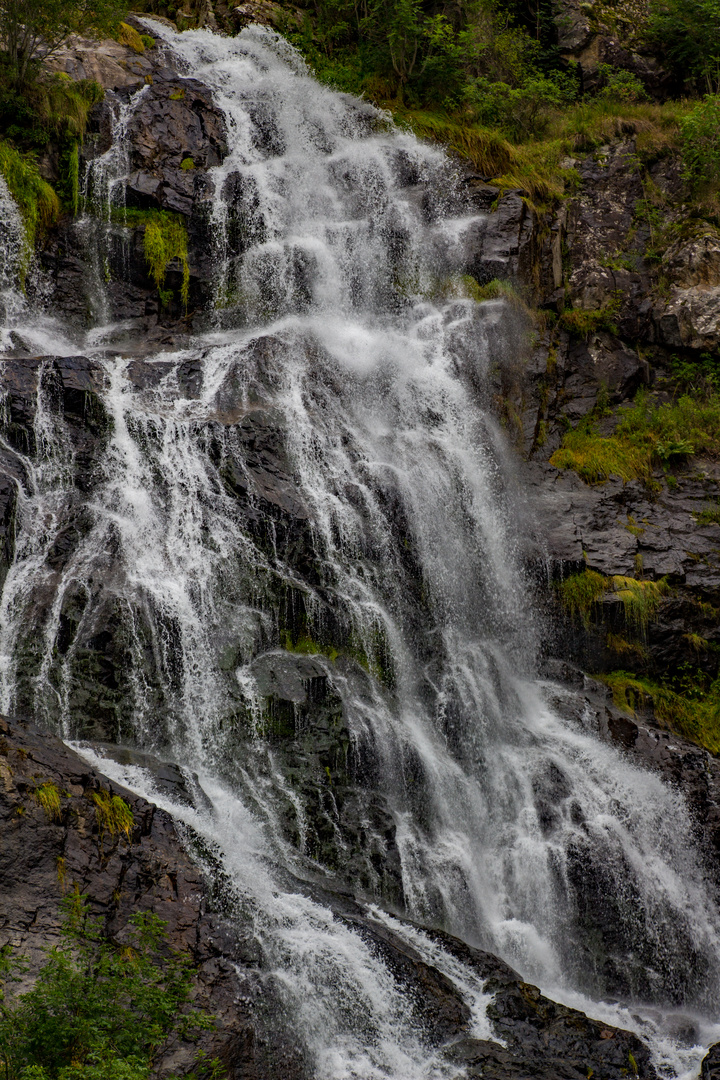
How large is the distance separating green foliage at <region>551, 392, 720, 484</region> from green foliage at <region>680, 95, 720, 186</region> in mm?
6697

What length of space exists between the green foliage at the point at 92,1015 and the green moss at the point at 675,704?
8787 mm

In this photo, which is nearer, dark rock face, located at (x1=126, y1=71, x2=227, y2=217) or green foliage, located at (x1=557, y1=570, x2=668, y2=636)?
green foliage, located at (x1=557, y1=570, x2=668, y2=636)

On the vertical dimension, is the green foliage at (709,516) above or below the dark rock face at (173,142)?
below

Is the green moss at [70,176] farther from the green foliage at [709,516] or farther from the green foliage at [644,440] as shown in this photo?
the green foliage at [709,516]

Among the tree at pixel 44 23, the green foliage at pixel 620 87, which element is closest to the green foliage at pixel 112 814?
the tree at pixel 44 23

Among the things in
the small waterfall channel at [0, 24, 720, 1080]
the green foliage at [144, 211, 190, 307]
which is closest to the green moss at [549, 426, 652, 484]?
the small waterfall channel at [0, 24, 720, 1080]

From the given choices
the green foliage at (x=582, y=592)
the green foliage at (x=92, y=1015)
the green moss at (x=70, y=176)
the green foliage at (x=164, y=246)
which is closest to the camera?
the green foliage at (x=92, y=1015)

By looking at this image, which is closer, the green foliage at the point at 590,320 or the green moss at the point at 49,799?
the green moss at the point at 49,799

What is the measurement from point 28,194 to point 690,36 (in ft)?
64.2

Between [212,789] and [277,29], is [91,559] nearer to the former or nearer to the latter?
[212,789]

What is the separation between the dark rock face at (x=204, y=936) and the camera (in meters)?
6.90

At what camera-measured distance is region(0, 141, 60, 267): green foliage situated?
1617 centimetres

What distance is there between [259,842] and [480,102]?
64.8 feet

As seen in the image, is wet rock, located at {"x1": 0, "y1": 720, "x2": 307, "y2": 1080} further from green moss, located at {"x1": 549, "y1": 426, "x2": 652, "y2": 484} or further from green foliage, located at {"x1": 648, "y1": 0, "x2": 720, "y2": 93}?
green foliage, located at {"x1": 648, "y1": 0, "x2": 720, "y2": 93}
